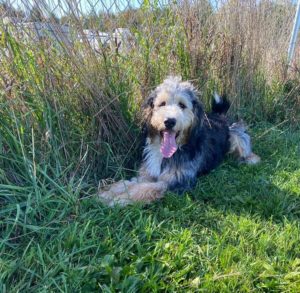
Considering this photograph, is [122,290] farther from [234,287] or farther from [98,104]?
[98,104]

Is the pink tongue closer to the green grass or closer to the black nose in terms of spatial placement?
the black nose

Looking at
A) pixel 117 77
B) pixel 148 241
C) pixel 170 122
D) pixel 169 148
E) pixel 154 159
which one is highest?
pixel 117 77

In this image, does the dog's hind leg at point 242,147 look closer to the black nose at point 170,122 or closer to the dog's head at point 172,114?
the dog's head at point 172,114

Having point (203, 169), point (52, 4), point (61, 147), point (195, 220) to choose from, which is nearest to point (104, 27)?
point (52, 4)

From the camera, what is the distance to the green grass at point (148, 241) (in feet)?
6.49

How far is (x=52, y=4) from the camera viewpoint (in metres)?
2.99

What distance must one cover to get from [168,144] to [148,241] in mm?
1094

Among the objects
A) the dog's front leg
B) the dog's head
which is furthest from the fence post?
the dog's front leg

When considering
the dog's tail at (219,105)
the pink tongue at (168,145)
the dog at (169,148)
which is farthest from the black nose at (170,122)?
the dog's tail at (219,105)

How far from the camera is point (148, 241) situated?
93.5 inches

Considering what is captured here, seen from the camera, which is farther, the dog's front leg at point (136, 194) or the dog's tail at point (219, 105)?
the dog's tail at point (219, 105)

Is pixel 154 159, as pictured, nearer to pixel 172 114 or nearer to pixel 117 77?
pixel 172 114

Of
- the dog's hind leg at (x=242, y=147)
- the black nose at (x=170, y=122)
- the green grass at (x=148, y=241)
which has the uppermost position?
the black nose at (x=170, y=122)

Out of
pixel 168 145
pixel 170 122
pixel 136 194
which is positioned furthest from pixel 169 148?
pixel 136 194
